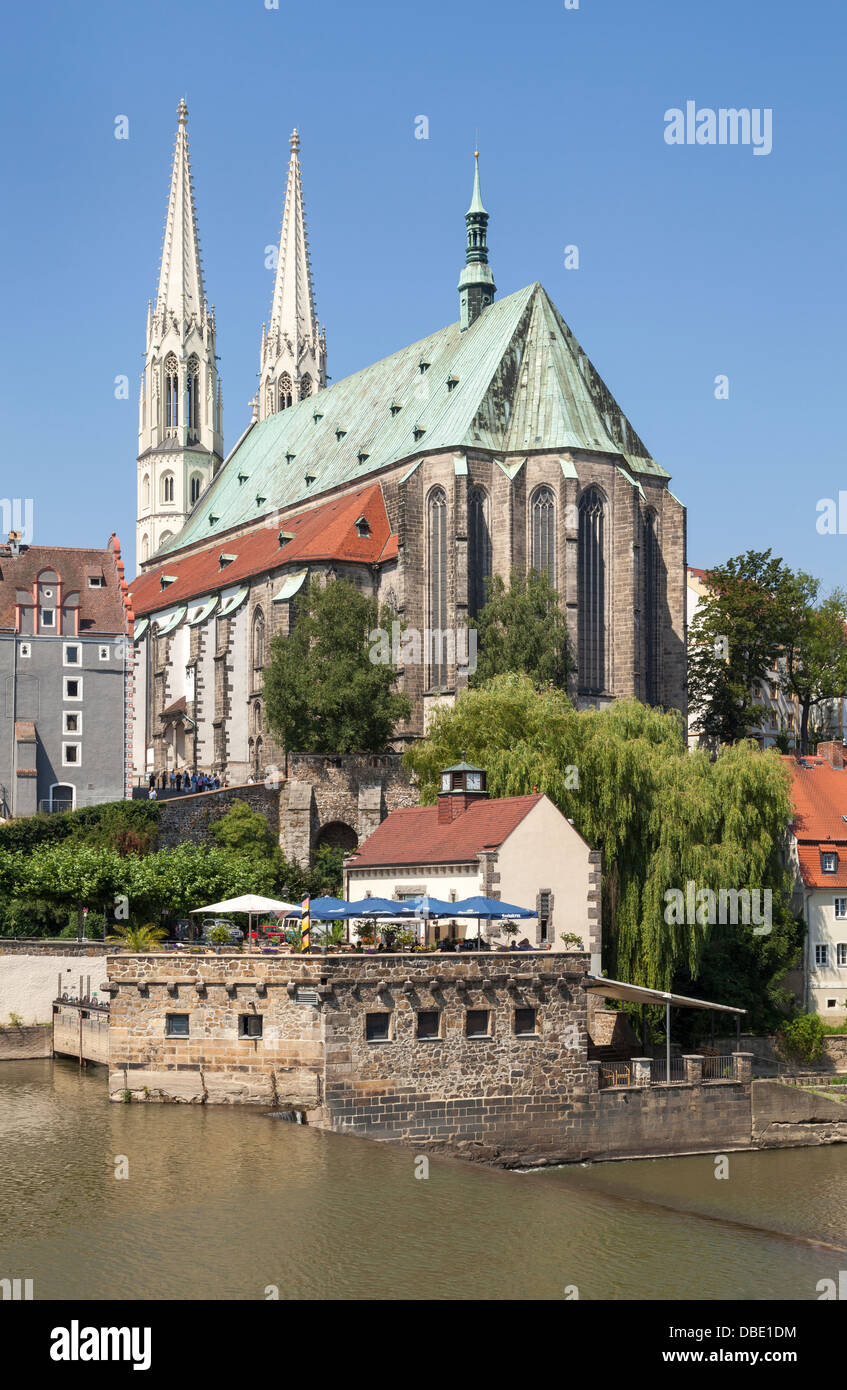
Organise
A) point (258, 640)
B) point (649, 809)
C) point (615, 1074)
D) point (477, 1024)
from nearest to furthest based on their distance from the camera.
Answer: point (477, 1024) < point (615, 1074) < point (649, 809) < point (258, 640)

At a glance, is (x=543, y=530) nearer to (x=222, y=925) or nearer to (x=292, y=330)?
(x=222, y=925)

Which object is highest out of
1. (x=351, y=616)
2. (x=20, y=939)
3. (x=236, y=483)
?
(x=236, y=483)

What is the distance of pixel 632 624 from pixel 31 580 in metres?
29.1

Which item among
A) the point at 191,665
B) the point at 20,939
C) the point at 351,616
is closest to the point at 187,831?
the point at 351,616

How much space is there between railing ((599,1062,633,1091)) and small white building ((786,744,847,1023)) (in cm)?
1753

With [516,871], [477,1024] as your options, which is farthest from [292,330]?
[477,1024]

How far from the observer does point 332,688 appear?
69312 mm

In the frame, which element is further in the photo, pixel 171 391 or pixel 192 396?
pixel 192 396

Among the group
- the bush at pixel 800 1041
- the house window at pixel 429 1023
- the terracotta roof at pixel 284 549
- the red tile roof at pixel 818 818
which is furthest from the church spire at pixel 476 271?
the house window at pixel 429 1023

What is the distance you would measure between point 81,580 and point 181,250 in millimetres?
58828

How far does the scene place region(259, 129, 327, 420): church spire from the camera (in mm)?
125625

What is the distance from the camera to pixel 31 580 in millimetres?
69875

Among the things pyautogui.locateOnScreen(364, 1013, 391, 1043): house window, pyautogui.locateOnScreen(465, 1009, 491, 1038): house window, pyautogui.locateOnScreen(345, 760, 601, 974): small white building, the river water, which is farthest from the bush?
pyautogui.locateOnScreen(364, 1013, 391, 1043): house window
